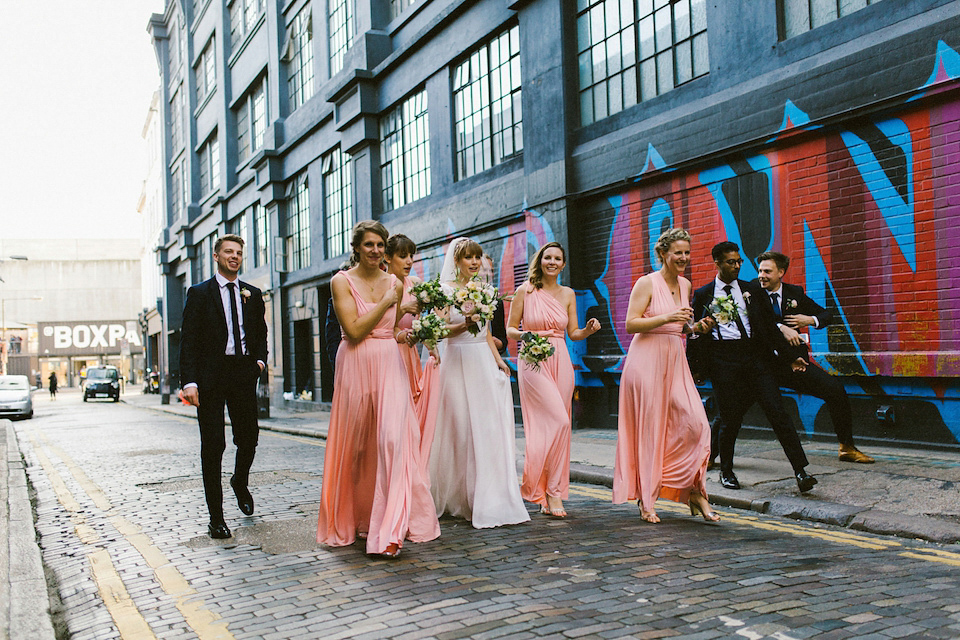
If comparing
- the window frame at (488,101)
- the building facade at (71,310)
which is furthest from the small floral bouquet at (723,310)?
the building facade at (71,310)

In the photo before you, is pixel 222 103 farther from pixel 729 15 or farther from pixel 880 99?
pixel 880 99

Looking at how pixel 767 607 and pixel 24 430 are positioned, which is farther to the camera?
pixel 24 430

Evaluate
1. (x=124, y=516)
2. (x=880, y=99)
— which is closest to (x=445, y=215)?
(x=880, y=99)

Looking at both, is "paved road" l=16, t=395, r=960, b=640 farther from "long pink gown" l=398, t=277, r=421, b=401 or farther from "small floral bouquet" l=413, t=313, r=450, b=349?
"small floral bouquet" l=413, t=313, r=450, b=349

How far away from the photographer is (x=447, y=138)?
1606cm

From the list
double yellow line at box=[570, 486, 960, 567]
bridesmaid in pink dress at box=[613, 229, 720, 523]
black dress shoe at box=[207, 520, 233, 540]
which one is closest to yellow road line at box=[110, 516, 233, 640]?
black dress shoe at box=[207, 520, 233, 540]

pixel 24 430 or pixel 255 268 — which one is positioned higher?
pixel 255 268

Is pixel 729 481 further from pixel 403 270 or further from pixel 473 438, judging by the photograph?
pixel 403 270

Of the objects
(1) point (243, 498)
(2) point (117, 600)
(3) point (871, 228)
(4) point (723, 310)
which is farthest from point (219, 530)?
(3) point (871, 228)

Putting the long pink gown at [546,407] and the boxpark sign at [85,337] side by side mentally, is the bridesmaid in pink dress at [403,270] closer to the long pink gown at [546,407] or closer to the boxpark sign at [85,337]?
the long pink gown at [546,407]

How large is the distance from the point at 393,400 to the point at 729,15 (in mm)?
7314

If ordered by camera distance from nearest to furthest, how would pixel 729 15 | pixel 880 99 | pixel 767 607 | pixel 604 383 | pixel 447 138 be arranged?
pixel 767 607 → pixel 880 99 → pixel 729 15 → pixel 604 383 → pixel 447 138

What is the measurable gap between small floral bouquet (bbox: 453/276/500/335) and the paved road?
1.45 m

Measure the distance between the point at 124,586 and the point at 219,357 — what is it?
6.11 feet
